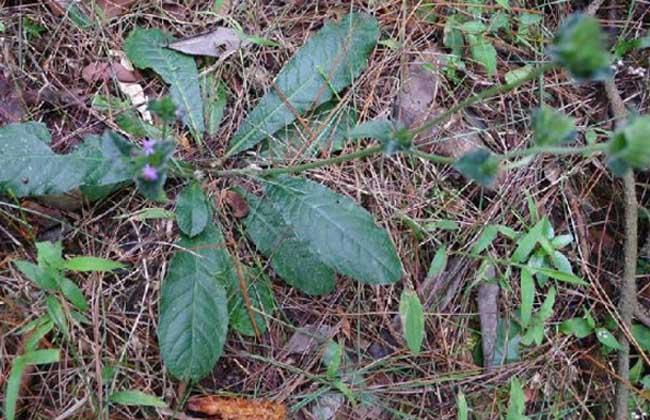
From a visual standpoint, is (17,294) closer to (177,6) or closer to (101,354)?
(101,354)

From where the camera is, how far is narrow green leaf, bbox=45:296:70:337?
6.29 feet

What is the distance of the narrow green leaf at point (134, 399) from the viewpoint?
1.91 metres

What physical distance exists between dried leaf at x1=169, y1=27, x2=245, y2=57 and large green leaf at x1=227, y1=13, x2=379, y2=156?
0.19 meters

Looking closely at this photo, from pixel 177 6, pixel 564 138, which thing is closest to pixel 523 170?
pixel 564 138

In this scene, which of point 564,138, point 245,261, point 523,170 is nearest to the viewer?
point 564,138

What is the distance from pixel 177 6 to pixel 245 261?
0.88 metres

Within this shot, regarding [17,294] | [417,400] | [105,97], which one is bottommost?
[417,400]

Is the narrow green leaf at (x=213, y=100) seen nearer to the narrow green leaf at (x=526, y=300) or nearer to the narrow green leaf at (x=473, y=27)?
the narrow green leaf at (x=473, y=27)

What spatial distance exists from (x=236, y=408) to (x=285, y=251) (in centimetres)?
46

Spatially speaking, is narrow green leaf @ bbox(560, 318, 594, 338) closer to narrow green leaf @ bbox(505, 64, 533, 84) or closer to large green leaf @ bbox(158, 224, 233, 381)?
narrow green leaf @ bbox(505, 64, 533, 84)

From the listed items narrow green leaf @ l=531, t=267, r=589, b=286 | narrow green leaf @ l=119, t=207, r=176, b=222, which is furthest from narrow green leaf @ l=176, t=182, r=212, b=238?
narrow green leaf @ l=531, t=267, r=589, b=286

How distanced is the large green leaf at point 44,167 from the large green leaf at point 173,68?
0.30 m

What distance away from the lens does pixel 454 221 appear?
2.22 metres

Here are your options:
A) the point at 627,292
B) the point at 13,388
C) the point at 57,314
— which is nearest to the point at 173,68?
the point at 57,314
